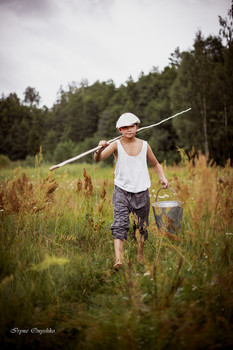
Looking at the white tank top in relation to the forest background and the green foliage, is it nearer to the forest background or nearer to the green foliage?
the forest background

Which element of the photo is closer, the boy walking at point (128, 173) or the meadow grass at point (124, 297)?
the meadow grass at point (124, 297)

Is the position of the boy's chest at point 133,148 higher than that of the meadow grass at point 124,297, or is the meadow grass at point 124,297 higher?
the boy's chest at point 133,148

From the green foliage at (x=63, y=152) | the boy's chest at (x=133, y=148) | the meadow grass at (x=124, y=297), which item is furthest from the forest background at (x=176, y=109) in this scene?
the meadow grass at (x=124, y=297)

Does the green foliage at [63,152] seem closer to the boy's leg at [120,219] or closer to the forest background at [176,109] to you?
the forest background at [176,109]

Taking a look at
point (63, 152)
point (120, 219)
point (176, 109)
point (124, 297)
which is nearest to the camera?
point (124, 297)

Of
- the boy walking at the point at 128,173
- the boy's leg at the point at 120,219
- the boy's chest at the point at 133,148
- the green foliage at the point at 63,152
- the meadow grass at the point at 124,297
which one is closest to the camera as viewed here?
the meadow grass at the point at 124,297

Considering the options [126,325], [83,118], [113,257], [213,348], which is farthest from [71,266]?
[83,118]

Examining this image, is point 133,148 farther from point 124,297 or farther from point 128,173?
point 124,297

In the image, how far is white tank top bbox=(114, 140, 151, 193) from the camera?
304cm

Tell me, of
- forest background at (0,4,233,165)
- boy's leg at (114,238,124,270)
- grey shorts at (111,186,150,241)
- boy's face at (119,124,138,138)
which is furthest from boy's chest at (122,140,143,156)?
forest background at (0,4,233,165)

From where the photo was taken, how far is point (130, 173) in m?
A: 3.06

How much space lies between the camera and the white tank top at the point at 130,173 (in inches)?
120

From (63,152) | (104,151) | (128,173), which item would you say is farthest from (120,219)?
(63,152)

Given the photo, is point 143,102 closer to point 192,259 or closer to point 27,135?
point 27,135
